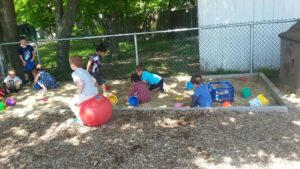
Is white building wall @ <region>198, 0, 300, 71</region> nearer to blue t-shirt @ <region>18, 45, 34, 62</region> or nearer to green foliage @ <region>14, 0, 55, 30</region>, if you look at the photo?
blue t-shirt @ <region>18, 45, 34, 62</region>

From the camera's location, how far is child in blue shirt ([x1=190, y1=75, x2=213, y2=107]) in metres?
6.65

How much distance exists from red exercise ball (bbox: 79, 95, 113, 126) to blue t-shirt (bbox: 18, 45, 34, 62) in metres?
4.25

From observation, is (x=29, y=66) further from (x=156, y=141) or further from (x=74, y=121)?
(x=156, y=141)

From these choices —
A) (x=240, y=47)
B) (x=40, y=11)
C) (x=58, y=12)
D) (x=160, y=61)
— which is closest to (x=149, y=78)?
(x=240, y=47)

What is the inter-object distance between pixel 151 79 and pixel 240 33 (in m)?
3.41

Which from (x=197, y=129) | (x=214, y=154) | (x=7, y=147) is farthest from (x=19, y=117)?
(x=214, y=154)

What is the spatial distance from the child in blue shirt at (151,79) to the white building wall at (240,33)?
2.53 metres

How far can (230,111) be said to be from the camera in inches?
261

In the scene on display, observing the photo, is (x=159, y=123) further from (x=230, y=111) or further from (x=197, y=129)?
(x=230, y=111)

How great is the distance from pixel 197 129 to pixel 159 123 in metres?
0.75

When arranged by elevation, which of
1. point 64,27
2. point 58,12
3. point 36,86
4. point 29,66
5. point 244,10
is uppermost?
point 58,12

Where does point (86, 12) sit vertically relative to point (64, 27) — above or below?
above

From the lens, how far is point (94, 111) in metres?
6.12

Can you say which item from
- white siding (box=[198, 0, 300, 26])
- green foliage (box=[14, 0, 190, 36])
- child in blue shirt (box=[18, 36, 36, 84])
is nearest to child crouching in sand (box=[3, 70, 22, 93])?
child in blue shirt (box=[18, 36, 36, 84])
